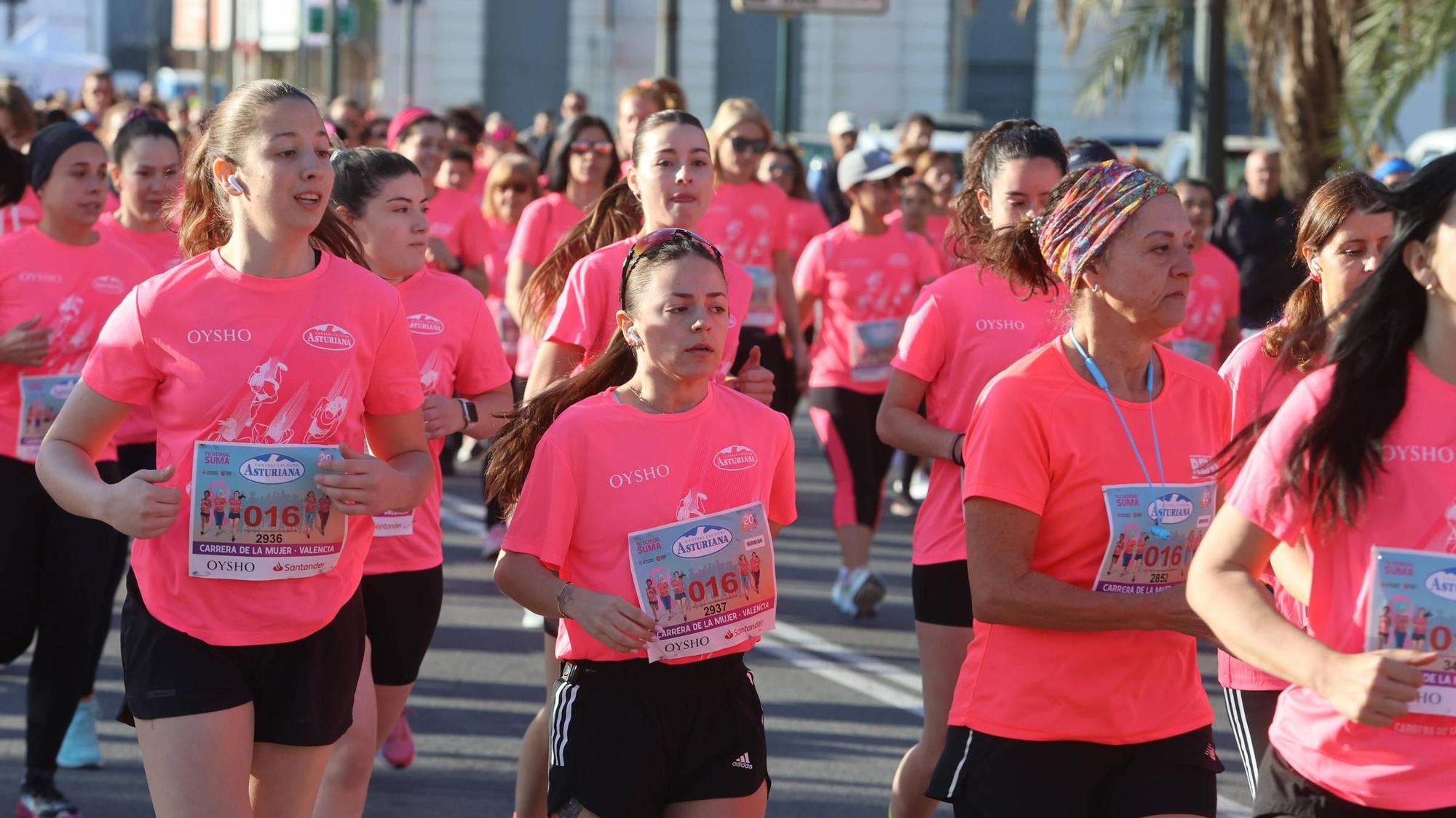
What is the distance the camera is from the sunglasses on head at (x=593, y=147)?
340 inches

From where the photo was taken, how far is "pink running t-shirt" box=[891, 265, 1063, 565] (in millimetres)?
5195

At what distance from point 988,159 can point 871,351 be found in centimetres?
348

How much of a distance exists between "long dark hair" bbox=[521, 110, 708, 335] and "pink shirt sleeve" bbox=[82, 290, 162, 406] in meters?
1.86

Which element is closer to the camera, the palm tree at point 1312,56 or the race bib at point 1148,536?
the race bib at point 1148,536

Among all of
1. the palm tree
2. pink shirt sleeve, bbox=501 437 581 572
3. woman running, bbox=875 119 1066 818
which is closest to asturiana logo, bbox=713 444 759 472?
pink shirt sleeve, bbox=501 437 581 572

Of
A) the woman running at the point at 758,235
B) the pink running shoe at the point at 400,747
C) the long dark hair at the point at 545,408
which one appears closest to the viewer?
the long dark hair at the point at 545,408

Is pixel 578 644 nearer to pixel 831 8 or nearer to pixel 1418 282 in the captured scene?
pixel 1418 282

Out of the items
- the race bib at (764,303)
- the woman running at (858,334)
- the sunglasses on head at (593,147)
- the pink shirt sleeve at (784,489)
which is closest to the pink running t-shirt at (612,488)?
the pink shirt sleeve at (784,489)

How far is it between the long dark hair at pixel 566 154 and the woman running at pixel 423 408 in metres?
3.08

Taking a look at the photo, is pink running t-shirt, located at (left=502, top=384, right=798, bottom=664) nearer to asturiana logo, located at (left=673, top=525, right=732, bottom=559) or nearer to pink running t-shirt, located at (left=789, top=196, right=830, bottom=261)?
asturiana logo, located at (left=673, top=525, right=732, bottom=559)

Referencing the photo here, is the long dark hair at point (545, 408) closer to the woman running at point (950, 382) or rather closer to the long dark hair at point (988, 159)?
the woman running at point (950, 382)

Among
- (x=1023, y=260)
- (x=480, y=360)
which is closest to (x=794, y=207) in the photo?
(x=480, y=360)

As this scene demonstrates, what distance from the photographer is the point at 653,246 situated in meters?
4.14

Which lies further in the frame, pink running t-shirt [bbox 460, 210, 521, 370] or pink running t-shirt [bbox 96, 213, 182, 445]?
pink running t-shirt [bbox 460, 210, 521, 370]
